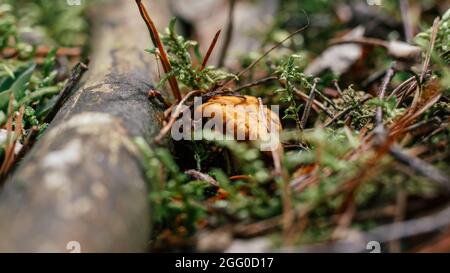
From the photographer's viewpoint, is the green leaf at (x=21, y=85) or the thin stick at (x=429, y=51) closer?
the thin stick at (x=429, y=51)

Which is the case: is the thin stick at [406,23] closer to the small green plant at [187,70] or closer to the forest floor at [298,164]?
the forest floor at [298,164]

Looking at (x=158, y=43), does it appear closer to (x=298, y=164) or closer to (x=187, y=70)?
(x=187, y=70)

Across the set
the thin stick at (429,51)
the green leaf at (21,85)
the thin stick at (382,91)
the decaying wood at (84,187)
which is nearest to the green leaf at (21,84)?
the green leaf at (21,85)

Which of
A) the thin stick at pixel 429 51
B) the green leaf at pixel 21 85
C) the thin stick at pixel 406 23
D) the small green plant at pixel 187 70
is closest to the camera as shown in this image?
the thin stick at pixel 429 51

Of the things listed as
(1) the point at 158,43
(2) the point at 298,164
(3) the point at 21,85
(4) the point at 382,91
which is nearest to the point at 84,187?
(2) the point at 298,164

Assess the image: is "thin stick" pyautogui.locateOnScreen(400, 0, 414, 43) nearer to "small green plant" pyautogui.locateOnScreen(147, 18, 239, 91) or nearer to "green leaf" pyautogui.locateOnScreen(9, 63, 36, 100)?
"small green plant" pyautogui.locateOnScreen(147, 18, 239, 91)

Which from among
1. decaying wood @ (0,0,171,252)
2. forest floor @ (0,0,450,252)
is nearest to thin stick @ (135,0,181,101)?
forest floor @ (0,0,450,252)

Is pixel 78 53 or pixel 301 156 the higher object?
pixel 78 53

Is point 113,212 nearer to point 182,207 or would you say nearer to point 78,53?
point 182,207

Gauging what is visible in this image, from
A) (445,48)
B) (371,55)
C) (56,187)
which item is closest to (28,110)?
(56,187)
